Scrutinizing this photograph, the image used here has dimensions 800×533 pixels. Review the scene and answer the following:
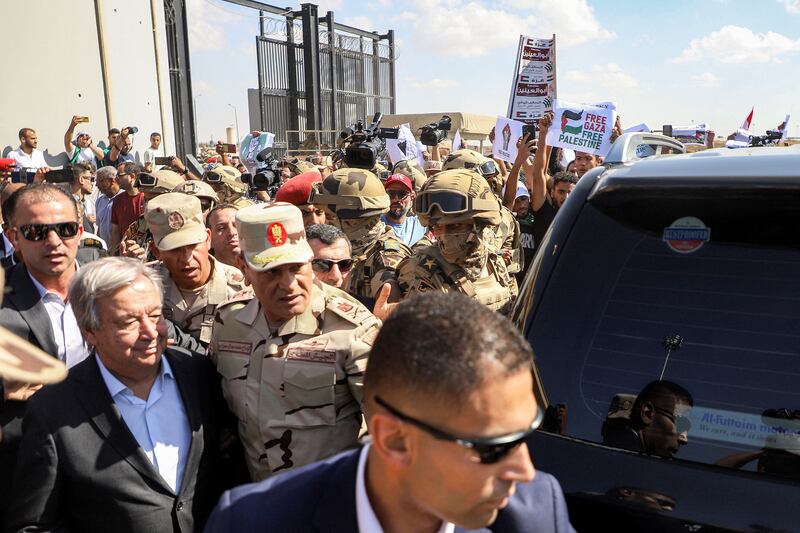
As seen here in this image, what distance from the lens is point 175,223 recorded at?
3424 mm

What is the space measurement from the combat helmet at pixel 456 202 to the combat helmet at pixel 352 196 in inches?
31.9

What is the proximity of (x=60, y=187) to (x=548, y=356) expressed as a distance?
2656 mm

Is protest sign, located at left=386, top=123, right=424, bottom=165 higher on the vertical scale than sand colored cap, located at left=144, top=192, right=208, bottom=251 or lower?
higher

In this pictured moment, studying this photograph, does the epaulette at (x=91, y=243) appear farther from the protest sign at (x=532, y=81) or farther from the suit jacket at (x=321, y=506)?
the protest sign at (x=532, y=81)

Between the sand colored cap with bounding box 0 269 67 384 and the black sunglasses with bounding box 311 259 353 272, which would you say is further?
the black sunglasses with bounding box 311 259 353 272

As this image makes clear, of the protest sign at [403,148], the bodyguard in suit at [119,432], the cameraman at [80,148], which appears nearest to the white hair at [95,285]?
the bodyguard in suit at [119,432]

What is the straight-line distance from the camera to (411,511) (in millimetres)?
1344

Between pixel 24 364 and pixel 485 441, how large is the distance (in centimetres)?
77

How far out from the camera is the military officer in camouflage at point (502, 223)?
523 centimetres

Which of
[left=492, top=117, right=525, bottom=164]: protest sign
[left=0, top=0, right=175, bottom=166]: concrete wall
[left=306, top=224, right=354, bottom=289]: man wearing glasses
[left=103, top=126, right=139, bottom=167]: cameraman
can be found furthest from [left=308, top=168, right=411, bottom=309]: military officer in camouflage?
[left=0, top=0, right=175, bottom=166]: concrete wall

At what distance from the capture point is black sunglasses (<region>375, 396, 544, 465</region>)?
1210 mm

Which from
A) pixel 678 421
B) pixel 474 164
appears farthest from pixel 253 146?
pixel 678 421

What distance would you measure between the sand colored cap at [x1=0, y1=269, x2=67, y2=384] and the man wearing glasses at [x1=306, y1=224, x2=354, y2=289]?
7.97 feet

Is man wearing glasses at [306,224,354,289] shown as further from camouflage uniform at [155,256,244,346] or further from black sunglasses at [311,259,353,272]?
camouflage uniform at [155,256,244,346]
